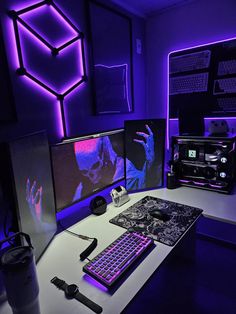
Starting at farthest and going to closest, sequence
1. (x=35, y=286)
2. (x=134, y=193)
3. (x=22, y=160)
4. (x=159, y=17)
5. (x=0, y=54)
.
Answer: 1. (x=159, y=17)
2. (x=134, y=193)
3. (x=0, y=54)
4. (x=22, y=160)
5. (x=35, y=286)

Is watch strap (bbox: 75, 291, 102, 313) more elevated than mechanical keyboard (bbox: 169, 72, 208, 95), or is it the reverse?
mechanical keyboard (bbox: 169, 72, 208, 95)

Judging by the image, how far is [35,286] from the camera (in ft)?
2.14

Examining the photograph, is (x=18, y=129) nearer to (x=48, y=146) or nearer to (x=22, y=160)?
(x=48, y=146)

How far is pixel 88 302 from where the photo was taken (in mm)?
715

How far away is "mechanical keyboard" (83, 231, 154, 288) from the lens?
80 cm

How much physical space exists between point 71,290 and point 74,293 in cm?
1

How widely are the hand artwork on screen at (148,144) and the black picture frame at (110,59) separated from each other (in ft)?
1.11

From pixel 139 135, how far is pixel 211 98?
746 mm

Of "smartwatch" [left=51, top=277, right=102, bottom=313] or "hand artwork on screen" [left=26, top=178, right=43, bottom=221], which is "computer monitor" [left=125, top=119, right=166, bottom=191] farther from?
"smartwatch" [left=51, top=277, right=102, bottom=313]

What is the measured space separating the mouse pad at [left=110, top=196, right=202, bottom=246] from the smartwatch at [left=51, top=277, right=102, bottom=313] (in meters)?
0.42

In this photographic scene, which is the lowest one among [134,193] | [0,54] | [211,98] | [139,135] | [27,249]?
[134,193]

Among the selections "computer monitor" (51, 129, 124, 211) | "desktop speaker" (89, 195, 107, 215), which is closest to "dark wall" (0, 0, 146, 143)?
"computer monitor" (51, 129, 124, 211)

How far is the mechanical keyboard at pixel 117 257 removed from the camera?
2.63 feet

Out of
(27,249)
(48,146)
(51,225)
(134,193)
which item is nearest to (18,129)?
(48,146)
